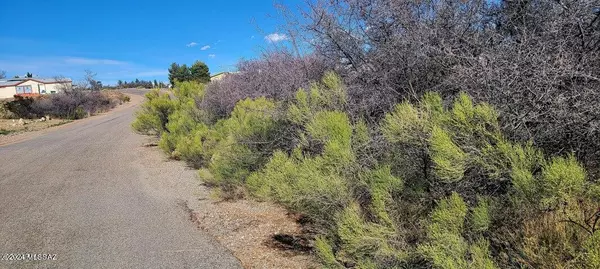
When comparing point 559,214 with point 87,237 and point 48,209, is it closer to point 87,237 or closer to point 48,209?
point 87,237

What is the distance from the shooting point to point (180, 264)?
493cm

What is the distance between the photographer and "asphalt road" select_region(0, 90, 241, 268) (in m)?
5.18

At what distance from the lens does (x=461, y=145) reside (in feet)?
10.3

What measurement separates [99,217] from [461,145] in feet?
20.3

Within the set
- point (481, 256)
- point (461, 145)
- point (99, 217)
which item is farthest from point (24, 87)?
point (481, 256)

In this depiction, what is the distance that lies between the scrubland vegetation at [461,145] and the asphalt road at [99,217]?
1547 millimetres

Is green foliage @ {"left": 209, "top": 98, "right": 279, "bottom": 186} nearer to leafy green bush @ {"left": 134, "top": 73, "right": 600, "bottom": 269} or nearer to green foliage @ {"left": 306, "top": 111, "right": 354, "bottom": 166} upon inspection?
leafy green bush @ {"left": 134, "top": 73, "right": 600, "bottom": 269}

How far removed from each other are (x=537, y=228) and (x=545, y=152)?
718 millimetres

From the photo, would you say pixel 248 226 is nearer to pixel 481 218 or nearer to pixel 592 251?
pixel 481 218

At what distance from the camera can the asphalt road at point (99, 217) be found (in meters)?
5.18

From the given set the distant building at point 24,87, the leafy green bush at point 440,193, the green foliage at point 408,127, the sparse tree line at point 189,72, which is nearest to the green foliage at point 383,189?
the leafy green bush at point 440,193

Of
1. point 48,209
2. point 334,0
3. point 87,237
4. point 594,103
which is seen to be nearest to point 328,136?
point 594,103

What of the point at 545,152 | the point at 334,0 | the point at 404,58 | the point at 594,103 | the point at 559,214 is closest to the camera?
the point at 559,214

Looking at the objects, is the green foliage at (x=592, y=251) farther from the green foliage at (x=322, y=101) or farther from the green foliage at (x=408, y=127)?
the green foliage at (x=322, y=101)
